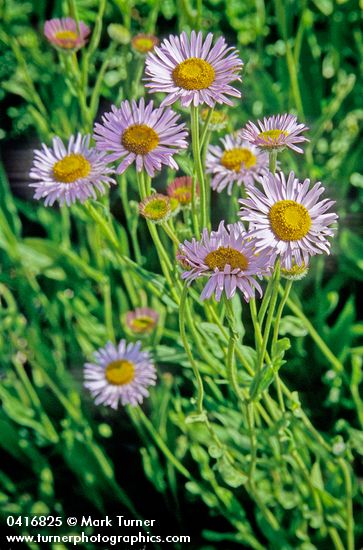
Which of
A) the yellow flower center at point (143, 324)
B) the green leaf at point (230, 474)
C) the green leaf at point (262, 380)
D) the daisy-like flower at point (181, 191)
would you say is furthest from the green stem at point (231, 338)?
the yellow flower center at point (143, 324)

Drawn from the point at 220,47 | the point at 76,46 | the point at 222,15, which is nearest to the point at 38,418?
the point at 76,46

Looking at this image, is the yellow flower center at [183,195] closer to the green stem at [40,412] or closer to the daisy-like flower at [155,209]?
the daisy-like flower at [155,209]

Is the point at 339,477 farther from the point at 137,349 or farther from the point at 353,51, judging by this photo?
the point at 353,51

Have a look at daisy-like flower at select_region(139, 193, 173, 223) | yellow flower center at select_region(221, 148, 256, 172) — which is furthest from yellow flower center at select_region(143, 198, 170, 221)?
yellow flower center at select_region(221, 148, 256, 172)

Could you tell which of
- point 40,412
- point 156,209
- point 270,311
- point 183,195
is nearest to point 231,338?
point 270,311

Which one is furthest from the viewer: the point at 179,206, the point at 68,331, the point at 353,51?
the point at 353,51

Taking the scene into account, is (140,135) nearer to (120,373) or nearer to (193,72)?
(193,72)

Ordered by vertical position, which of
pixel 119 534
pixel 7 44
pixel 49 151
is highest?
pixel 7 44

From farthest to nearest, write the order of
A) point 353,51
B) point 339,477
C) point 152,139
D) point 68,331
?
point 353,51 < point 68,331 < point 339,477 < point 152,139

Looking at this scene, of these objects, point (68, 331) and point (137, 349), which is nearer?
point (137, 349)
